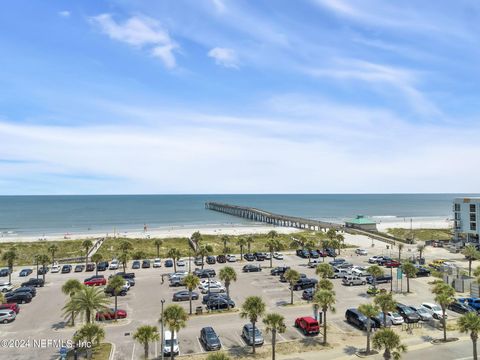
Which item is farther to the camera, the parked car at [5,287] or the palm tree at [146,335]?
the parked car at [5,287]

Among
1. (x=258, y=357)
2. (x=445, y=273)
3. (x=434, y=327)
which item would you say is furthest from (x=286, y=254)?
(x=258, y=357)

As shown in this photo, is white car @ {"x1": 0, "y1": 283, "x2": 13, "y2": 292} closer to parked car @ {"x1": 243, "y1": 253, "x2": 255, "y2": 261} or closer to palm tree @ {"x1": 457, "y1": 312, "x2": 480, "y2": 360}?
parked car @ {"x1": 243, "y1": 253, "x2": 255, "y2": 261}

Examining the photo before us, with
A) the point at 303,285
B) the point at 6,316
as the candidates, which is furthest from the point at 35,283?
the point at 303,285

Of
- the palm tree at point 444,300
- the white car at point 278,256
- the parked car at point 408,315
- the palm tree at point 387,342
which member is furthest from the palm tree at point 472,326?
the white car at point 278,256

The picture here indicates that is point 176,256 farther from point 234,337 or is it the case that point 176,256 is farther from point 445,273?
point 445,273

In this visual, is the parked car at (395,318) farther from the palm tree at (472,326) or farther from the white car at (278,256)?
the white car at (278,256)

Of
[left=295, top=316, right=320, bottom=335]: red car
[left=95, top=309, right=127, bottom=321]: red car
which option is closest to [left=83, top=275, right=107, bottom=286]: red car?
[left=95, top=309, right=127, bottom=321]: red car
